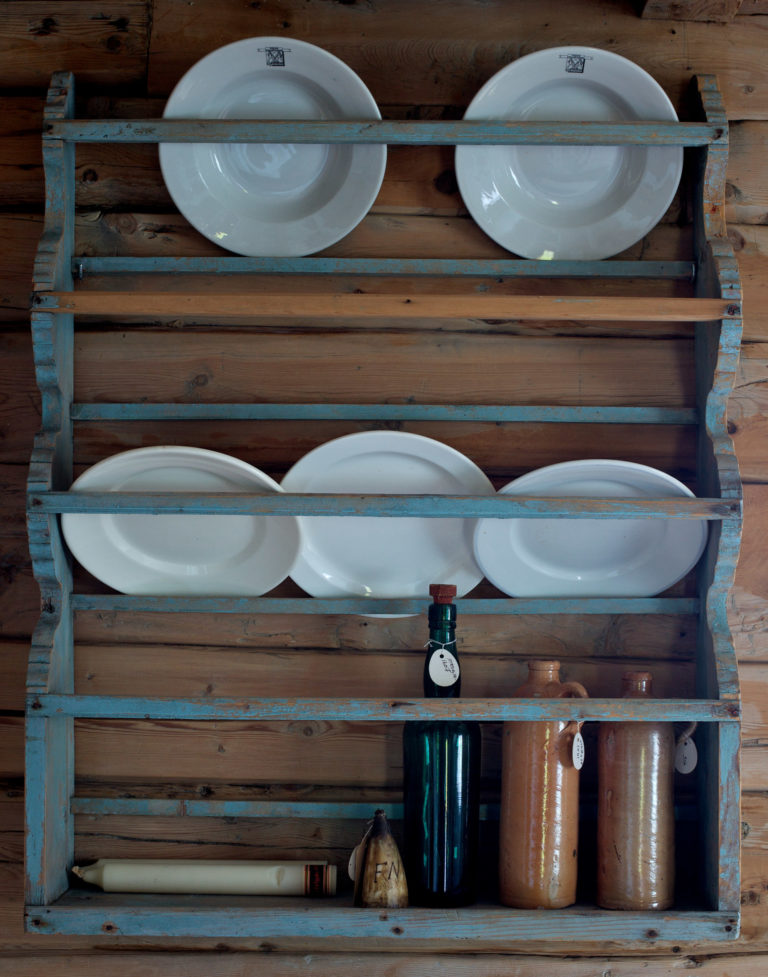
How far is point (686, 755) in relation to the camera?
1293mm

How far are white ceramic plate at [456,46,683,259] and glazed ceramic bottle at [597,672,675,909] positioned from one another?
708 millimetres

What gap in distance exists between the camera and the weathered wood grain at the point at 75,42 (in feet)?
4.79

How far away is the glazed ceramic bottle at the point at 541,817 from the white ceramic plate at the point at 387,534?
25 centimetres

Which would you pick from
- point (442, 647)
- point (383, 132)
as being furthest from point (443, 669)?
point (383, 132)

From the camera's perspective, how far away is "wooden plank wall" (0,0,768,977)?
4.58 feet

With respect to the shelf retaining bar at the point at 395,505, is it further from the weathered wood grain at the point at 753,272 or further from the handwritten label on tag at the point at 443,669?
the weathered wood grain at the point at 753,272

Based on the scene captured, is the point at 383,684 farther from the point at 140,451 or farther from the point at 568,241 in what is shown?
the point at 568,241

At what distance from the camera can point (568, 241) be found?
1417 millimetres

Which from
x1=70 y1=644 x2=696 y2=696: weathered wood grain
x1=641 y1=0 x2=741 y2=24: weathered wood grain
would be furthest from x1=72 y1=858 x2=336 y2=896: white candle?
x1=641 y1=0 x2=741 y2=24: weathered wood grain

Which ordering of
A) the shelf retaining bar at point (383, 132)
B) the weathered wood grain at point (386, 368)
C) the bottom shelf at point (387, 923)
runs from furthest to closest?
the weathered wood grain at point (386, 368), the shelf retaining bar at point (383, 132), the bottom shelf at point (387, 923)

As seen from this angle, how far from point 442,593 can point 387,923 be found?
44 centimetres

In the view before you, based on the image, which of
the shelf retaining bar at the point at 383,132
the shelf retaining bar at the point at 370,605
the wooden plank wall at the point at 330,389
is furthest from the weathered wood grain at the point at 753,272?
the shelf retaining bar at the point at 370,605

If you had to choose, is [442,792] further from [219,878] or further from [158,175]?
[158,175]

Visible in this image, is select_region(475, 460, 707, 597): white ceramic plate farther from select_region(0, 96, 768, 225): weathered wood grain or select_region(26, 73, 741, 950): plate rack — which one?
select_region(0, 96, 768, 225): weathered wood grain
